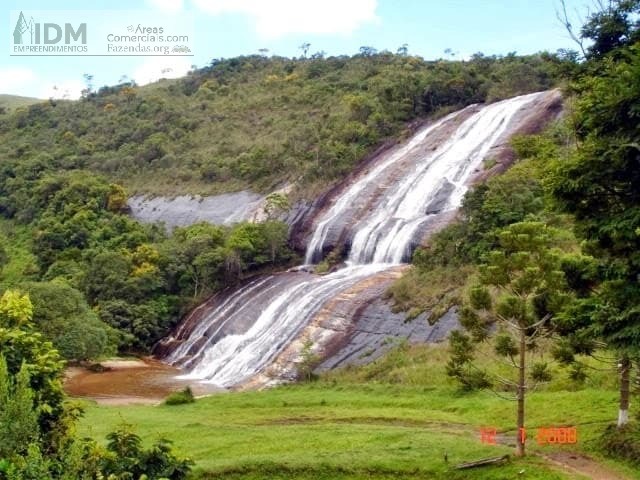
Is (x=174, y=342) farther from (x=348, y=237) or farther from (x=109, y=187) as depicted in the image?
(x=109, y=187)

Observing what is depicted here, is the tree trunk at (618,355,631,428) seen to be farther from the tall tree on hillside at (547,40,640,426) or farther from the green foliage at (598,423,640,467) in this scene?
the tall tree on hillside at (547,40,640,426)

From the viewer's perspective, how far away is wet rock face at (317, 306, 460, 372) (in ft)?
91.4

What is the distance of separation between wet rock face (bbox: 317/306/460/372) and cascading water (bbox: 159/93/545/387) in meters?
3.13

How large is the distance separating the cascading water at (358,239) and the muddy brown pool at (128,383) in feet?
3.76

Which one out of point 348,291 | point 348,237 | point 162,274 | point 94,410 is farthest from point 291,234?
point 94,410

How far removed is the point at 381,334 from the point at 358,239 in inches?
450

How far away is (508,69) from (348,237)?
25762mm

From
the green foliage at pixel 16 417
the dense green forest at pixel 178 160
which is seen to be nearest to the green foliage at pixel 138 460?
the green foliage at pixel 16 417

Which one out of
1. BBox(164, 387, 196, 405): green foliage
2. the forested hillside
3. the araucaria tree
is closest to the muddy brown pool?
BBox(164, 387, 196, 405): green foliage

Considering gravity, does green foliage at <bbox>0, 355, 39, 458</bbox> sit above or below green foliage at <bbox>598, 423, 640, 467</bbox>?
above

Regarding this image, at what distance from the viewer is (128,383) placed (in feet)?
108

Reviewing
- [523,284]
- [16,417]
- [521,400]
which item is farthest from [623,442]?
[16,417]

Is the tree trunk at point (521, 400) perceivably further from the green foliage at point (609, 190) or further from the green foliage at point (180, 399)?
the green foliage at point (180, 399)

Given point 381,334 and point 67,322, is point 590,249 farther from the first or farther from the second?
point 67,322
